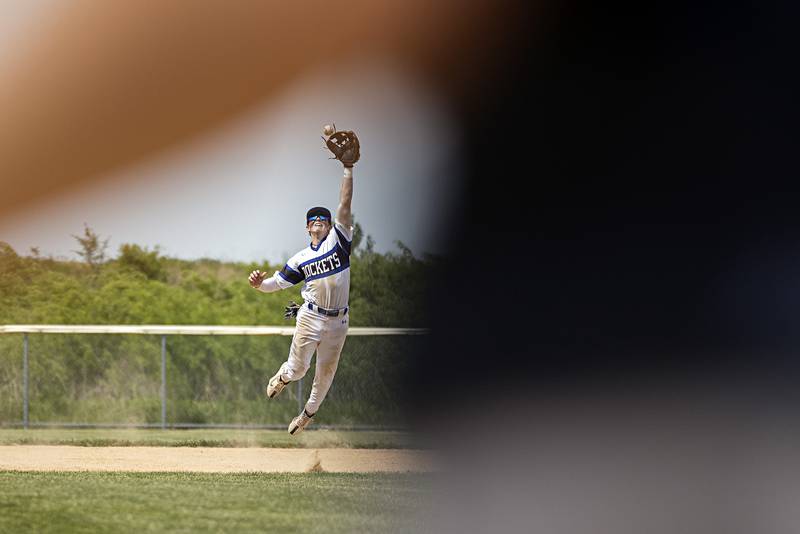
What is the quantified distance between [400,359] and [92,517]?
259 inches

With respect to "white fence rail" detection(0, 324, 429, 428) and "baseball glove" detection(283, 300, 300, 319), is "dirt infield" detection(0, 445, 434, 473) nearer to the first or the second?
"white fence rail" detection(0, 324, 429, 428)

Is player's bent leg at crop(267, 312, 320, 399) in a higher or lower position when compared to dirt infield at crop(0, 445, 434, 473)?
higher

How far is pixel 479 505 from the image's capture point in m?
8.52

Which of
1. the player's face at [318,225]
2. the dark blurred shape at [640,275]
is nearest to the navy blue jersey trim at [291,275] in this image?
the player's face at [318,225]

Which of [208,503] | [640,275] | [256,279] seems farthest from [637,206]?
[208,503]

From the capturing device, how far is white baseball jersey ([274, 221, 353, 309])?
7.06 m

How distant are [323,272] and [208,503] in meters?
1.72

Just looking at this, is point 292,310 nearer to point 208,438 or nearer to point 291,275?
point 291,275

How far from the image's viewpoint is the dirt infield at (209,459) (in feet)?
30.3

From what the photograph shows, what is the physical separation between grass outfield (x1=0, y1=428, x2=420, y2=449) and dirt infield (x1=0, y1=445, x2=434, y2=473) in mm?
341

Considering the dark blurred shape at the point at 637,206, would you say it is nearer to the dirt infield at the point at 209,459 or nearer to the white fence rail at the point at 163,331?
the dirt infield at the point at 209,459

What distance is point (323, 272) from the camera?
7.12 m

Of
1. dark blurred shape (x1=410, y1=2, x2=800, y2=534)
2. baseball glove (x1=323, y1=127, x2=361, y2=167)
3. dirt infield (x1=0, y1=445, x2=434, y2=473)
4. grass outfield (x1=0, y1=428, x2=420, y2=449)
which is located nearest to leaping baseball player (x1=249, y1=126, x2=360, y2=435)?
baseball glove (x1=323, y1=127, x2=361, y2=167)

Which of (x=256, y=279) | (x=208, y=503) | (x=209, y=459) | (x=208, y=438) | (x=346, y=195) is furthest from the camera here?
(x=208, y=438)
